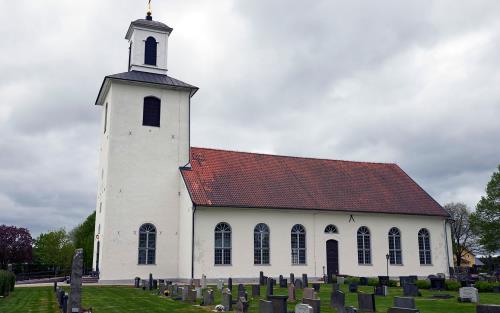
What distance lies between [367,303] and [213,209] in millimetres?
13940

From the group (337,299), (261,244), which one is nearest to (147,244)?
(261,244)

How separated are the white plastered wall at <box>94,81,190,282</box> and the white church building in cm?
6

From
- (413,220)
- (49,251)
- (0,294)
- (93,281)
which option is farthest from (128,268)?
(49,251)

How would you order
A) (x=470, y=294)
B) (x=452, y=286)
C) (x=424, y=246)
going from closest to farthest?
(x=470, y=294) < (x=452, y=286) < (x=424, y=246)

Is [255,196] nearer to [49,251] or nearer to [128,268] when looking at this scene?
[128,268]

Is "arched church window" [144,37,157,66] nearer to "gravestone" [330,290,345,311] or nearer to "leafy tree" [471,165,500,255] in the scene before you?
"gravestone" [330,290,345,311]

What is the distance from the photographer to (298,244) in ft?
95.7

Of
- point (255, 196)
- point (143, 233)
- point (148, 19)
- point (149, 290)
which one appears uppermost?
point (148, 19)

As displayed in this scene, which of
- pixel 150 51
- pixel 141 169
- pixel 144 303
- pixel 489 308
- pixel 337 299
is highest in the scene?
pixel 150 51

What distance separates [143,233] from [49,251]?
83.9 feet

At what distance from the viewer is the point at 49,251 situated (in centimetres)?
4866

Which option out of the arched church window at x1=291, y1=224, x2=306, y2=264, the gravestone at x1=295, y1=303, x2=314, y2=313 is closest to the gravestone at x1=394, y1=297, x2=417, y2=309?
the gravestone at x1=295, y1=303, x2=314, y2=313

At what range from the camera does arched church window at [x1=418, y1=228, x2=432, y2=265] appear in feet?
105

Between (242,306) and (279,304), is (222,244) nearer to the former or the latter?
(242,306)
